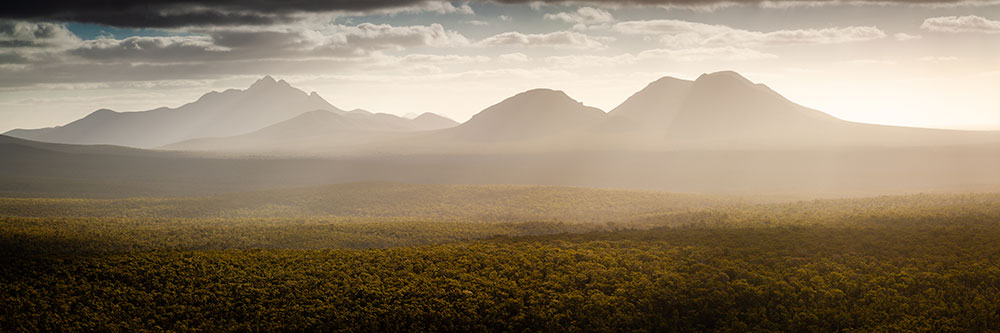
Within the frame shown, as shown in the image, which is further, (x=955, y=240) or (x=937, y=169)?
(x=937, y=169)

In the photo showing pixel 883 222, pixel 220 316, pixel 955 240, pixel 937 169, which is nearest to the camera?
pixel 220 316

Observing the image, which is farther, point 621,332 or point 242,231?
point 242,231

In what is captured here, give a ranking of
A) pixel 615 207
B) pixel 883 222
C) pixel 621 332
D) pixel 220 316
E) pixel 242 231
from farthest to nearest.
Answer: pixel 615 207
pixel 242 231
pixel 883 222
pixel 220 316
pixel 621 332

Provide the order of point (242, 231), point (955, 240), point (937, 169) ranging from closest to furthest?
point (955, 240), point (242, 231), point (937, 169)

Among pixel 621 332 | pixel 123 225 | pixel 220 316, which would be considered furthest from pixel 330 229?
pixel 621 332

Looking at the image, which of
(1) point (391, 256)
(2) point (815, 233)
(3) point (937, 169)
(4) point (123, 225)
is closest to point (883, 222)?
(2) point (815, 233)

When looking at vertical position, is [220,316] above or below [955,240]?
below

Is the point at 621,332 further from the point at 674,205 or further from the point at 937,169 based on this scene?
the point at 937,169

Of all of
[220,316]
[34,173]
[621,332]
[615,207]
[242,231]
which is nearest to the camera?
[621,332]

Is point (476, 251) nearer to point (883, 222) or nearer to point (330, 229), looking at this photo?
point (330, 229)
